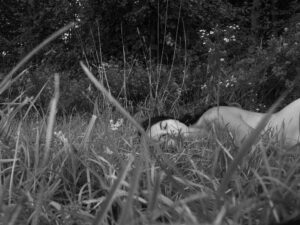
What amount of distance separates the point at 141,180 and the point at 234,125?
0.68 m

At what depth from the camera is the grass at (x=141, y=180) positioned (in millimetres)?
609

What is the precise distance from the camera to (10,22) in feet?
30.8

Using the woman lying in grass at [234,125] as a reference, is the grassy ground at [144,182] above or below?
above

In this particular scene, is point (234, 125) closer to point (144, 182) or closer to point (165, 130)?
point (165, 130)

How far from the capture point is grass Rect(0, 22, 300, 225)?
2.00ft

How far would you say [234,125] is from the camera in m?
1.61

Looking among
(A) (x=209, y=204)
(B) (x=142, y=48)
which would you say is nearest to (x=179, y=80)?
(B) (x=142, y=48)

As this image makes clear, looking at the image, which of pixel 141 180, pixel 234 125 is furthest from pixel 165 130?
pixel 141 180

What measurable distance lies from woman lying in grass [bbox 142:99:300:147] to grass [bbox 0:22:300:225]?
3.2 inches

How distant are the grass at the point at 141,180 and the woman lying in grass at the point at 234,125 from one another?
8cm

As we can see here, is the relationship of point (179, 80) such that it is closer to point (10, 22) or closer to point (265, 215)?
point (265, 215)

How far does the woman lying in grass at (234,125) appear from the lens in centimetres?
141

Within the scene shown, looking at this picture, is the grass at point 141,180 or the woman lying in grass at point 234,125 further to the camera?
the woman lying in grass at point 234,125

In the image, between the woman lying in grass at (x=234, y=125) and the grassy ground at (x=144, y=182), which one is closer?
the grassy ground at (x=144, y=182)
